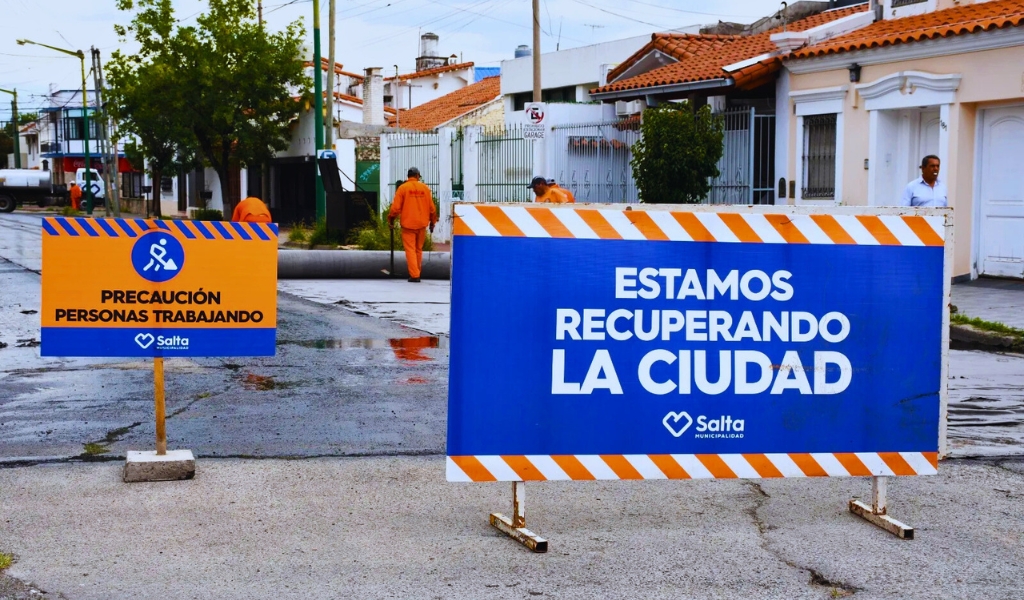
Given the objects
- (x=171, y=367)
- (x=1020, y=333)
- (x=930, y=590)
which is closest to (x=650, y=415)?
(x=930, y=590)

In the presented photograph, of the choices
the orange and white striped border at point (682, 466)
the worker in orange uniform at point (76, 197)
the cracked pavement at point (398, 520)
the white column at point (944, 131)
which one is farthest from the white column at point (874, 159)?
the worker in orange uniform at point (76, 197)

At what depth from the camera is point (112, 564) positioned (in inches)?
194

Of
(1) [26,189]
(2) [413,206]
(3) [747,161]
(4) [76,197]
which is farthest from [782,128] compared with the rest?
(1) [26,189]

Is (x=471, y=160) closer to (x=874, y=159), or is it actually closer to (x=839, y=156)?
(x=839, y=156)

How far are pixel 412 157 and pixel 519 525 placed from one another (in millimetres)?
25291

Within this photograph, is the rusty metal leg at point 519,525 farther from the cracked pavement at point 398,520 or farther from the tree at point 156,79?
the tree at point 156,79

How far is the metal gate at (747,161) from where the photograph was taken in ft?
69.1

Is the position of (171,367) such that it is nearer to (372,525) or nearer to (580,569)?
(372,525)

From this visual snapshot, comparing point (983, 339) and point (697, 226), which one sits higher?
point (697, 226)

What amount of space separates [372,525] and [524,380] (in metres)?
1.00

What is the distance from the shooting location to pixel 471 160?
1082 inches

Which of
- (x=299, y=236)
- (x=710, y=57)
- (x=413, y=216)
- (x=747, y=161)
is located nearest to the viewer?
(x=413, y=216)

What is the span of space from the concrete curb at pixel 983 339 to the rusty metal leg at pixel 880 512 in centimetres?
630

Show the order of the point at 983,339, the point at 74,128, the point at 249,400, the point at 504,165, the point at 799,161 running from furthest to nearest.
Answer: the point at 74,128 < the point at 504,165 < the point at 799,161 < the point at 983,339 < the point at 249,400
